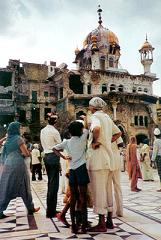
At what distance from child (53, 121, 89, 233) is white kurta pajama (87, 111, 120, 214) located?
4.9 inches

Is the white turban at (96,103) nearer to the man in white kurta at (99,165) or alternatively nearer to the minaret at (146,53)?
the man in white kurta at (99,165)

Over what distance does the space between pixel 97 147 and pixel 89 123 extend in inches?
19.0

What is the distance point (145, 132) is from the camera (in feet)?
145

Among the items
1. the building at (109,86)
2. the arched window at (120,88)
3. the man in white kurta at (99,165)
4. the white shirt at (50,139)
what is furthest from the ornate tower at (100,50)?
the man in white kurta at (99,165)

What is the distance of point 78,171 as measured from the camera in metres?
4.39

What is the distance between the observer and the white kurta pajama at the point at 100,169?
4.44m

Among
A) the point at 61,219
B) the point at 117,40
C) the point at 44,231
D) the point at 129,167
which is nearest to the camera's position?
the point at 44,231

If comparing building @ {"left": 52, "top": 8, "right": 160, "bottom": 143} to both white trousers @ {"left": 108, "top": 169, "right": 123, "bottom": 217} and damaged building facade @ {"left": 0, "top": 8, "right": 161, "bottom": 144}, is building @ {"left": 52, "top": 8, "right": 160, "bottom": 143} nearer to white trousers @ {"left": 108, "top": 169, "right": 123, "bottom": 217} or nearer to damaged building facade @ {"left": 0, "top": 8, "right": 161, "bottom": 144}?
damaged building facade @ {"left": 0, "top": 8, "right": 161, "bottom": 144}

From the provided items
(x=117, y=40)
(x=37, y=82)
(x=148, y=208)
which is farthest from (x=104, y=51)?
(x=148, y=208)

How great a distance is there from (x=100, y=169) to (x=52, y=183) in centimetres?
134

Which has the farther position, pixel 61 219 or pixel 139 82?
pixel 139 82

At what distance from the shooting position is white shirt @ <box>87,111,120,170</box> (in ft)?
Result: 14.7

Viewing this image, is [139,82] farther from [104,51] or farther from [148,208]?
[148,208]

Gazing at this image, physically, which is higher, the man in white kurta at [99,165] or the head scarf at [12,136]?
the head scarf at [12,136]
